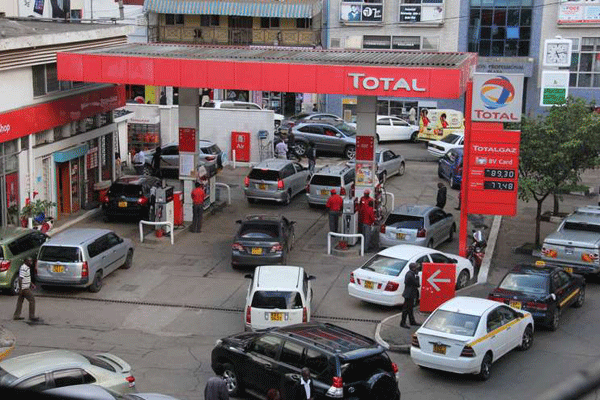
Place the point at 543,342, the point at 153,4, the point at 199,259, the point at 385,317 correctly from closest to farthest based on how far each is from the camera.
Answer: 1. the point at 543,342
2. the point at 385,317
3. the point at 199,259
4. the point at 153,4

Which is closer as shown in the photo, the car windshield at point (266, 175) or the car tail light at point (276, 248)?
the car tail light at point (276, 248)

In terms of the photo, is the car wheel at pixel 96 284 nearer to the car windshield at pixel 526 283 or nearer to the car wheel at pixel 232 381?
the car wheel at pixel 232 381

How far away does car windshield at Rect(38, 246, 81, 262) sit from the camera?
2038cm

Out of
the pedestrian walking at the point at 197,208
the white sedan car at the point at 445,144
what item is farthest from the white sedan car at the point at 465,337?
the white sedan car at the point at 445,144

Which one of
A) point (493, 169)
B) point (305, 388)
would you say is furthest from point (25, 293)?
point (493, 169)

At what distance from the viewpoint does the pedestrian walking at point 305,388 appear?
12906mm

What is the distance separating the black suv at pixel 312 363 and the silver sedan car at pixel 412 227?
33.1ft

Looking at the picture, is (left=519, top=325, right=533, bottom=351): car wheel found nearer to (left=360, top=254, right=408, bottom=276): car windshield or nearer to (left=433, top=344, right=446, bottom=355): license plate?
(left=433, top=344, right=446, bottom=355): license plate

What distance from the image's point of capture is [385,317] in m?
19.9

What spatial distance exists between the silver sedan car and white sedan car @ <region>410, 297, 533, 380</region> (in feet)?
25.8

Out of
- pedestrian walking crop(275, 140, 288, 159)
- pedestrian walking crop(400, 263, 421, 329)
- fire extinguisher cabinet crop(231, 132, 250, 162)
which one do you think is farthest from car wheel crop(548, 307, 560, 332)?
fire extinguisher cabinet crop(231, 132, 250, 162)

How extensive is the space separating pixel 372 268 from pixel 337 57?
877cm

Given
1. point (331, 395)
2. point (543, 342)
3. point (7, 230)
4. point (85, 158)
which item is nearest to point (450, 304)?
Answer: point (543, 342)

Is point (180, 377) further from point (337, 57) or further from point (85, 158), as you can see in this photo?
point (85, 158)
